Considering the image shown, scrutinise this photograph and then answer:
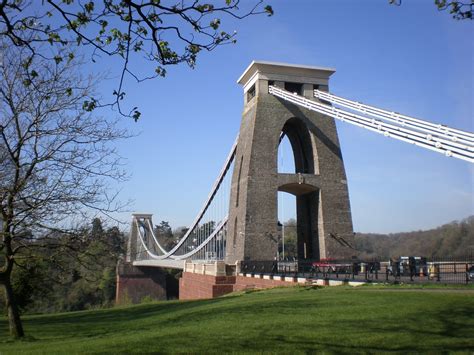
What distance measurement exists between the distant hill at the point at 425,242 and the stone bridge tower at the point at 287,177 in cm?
892

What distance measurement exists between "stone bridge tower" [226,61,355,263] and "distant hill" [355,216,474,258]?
8.92m

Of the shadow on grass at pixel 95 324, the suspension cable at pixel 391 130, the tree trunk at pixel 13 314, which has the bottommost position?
the shadow on grass at pixel 95 324

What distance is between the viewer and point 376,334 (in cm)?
698

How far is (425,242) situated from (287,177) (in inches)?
1291

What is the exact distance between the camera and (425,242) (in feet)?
183

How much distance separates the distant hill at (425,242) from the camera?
146 feet

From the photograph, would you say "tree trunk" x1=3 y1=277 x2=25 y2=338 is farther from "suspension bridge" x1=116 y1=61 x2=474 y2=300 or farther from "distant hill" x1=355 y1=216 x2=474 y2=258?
"distant hill" x1=355 y1=216 x2=474 y2=258

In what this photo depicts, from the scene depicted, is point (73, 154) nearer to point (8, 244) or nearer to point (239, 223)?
point (8, 244)

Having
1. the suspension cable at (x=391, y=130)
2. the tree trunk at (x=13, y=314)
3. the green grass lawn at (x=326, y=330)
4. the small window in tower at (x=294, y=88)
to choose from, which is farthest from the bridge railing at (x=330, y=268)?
the tree trunk at (x=13, y=314)

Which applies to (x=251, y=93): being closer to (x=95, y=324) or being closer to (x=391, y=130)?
(x=391, y=130)

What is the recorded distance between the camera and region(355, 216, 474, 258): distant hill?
4453cm

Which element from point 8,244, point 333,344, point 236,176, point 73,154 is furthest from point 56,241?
point 236,176

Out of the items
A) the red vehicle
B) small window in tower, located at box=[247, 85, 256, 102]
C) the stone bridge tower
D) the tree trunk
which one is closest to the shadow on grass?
the tree trunk

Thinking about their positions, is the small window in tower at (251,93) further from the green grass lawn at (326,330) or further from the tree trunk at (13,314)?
the tree trunk at (13,314)
